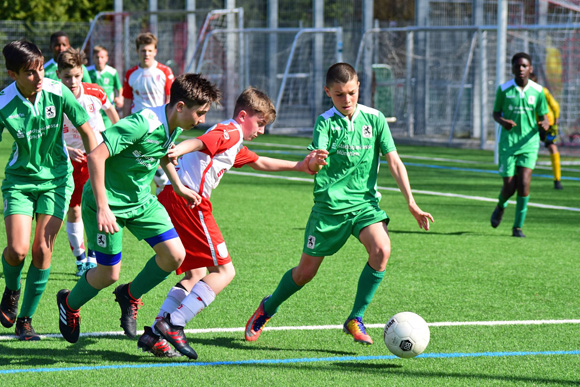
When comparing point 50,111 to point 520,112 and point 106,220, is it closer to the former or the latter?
point 106,220

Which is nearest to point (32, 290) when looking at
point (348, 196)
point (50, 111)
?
point (50, 111)

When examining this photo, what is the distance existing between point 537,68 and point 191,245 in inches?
663

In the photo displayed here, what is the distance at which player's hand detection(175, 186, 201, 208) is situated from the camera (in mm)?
4961

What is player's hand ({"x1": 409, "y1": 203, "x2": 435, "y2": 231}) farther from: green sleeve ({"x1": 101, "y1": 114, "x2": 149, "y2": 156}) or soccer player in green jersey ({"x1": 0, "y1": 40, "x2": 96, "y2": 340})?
soccer player in green jersey ({"x1": 0, "y1": 40, "x2": 96, "y2": 340})

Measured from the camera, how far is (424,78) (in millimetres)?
22859

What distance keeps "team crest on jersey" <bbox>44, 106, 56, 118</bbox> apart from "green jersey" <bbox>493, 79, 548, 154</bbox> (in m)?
5.91

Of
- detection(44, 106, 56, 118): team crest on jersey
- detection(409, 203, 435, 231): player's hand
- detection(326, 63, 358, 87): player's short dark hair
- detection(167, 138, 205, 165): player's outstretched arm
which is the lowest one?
detection(409, 203, 435, 231): player's hand

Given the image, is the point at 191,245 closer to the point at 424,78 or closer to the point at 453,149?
the point at 453,149

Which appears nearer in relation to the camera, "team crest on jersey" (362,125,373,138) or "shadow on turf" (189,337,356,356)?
"shadow on turf" (189,337,356,356)

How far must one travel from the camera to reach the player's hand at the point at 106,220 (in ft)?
14.9

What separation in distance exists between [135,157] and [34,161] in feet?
2.31

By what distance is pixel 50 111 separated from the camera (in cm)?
509

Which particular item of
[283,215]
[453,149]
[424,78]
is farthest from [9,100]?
[424,78]

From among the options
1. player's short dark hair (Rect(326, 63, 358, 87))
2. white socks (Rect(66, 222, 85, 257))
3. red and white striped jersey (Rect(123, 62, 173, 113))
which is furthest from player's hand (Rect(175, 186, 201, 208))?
red and white striped jersey (Rect(123, 62, 173, 113))
